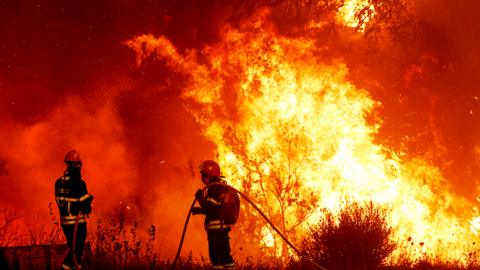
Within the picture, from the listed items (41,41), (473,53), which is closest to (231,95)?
(41,41)

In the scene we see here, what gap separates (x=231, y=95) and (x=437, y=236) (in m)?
8.84

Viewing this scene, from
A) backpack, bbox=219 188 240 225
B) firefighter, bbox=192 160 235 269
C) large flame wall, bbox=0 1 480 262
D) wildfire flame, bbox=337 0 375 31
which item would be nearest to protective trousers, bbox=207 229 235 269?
firefighter, bbox=192 160 235 269

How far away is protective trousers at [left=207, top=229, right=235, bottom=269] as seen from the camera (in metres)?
8.52

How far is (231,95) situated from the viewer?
68.9 feet

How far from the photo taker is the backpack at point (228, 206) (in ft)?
28.3

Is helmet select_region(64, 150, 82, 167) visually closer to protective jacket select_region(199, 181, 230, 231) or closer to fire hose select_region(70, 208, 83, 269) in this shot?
fire hose select_region(70, 208, 83, 269)

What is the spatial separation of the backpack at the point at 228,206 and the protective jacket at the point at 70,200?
2176 mm

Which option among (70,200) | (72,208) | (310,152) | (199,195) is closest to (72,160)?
(70,200)

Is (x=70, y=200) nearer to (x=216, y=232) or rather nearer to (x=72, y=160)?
(x=72, y=160)

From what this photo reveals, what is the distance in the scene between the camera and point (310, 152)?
18.5 meters

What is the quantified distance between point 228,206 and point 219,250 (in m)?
0.70

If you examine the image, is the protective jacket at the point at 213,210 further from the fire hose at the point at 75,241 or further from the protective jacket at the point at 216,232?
the fire hose at the point at 75,241

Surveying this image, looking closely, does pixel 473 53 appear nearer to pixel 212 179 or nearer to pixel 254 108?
pixel 254 108

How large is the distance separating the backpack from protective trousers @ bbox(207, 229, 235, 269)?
8.7 inches
